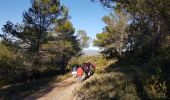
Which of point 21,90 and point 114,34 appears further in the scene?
point 114,34

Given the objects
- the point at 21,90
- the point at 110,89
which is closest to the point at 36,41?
the point at 21,90

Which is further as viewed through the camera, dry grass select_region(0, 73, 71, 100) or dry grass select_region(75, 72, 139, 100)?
Answer: dry grass select_region(0, 73, 71, 100)

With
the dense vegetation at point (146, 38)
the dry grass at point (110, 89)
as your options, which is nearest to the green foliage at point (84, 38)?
the dense vegetation at point (146, 38)

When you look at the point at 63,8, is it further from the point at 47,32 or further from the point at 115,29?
the point at 115,29

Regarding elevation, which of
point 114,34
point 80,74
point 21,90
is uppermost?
point 114,34

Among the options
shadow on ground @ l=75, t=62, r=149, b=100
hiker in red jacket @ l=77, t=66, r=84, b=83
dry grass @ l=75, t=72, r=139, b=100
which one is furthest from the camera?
hiker in red jacket @ l=77, t=66, r=84, b=83

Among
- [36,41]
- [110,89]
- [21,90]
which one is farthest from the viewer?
[36,41]

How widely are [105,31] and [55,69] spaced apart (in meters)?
13.0

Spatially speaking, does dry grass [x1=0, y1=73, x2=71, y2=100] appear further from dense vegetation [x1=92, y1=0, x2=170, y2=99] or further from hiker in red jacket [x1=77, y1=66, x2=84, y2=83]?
dense vegetation [x1=92, y1=0, x2=170, y2=99]

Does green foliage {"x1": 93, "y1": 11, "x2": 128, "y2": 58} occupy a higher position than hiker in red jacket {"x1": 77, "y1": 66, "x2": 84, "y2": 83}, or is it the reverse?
green foliage {"x1": 93, "y1": 11, "x2": 128, "y2": 58}

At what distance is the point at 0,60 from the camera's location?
1634 inches

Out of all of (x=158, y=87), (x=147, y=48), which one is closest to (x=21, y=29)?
(x=147, y=48)

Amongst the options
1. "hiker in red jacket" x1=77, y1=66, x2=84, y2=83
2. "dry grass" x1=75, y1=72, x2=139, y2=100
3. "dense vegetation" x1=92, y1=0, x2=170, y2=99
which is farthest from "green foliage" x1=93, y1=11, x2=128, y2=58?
"dry grass" x1=75, y1=72, x2=139, y2=100

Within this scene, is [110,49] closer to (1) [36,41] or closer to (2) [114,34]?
(2) [114,34]
